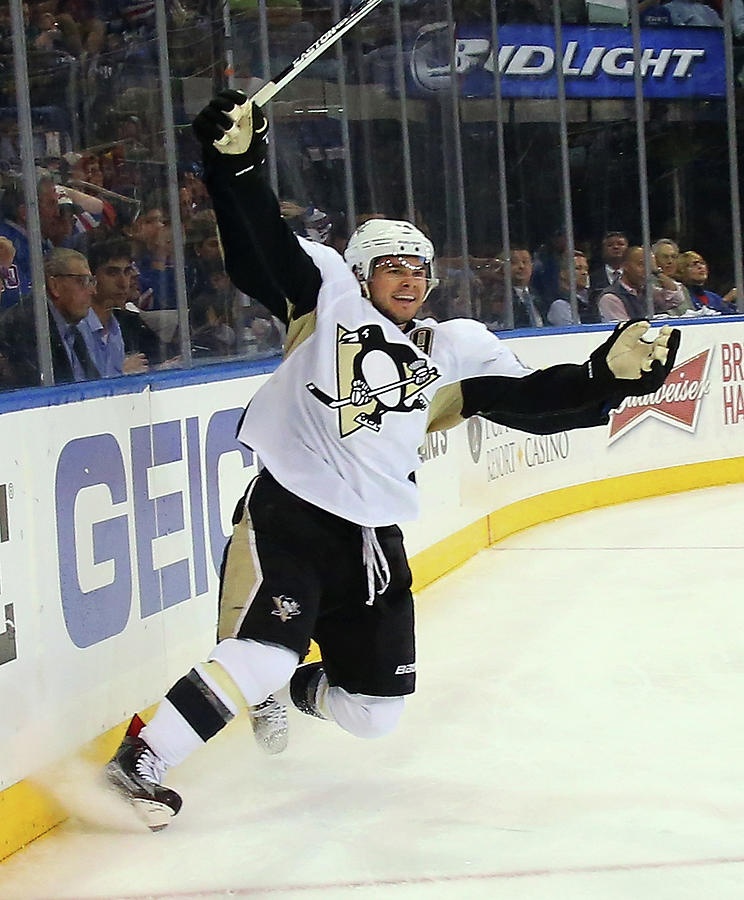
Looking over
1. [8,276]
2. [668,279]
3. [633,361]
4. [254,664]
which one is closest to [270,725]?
[254,664]

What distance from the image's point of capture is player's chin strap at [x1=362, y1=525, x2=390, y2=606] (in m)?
2.71

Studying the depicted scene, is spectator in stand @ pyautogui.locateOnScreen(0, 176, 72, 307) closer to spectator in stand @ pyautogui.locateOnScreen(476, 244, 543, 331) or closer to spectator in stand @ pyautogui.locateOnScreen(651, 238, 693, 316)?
spectator in stand @ pyautogui.locateOnScreen(476, 244, 543, 331)

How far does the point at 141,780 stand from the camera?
8.39 ft

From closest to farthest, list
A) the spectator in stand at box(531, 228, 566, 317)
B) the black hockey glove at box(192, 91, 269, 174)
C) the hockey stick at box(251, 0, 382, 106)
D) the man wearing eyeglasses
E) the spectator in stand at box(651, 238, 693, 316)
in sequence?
the black hockey glove at box(192, 91, 269, 174)
the hockey stick at box(251, 0, 382, 106)
the man wearing eyeglasses
the spectator in stand at box(531, 228, 566, 317)
the spectator in stand at box(651, 238, 693, 316)

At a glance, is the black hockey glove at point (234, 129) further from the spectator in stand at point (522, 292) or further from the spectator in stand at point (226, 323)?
the spectator in stand at point (522, 292)

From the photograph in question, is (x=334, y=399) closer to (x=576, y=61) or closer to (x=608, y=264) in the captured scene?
(x=608, y=264)

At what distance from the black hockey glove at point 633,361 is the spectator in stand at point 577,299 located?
4498mm

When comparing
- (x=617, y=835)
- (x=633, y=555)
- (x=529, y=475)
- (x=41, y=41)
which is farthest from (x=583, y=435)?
(x=617, y=835)

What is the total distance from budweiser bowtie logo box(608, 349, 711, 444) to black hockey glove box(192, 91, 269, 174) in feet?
15.4

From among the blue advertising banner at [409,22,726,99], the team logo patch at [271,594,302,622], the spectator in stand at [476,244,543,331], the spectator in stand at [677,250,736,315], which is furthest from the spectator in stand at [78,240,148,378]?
the spectator in stand at [677,250,736,315]

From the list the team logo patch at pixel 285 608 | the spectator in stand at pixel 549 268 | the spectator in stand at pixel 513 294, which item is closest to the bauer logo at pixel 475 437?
the spectator in stand at pixel 513 294

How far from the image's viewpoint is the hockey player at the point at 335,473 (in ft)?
8.47

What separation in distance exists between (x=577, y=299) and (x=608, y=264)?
1.64ft

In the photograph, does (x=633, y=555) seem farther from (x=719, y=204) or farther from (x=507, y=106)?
(x=719, y=204)
